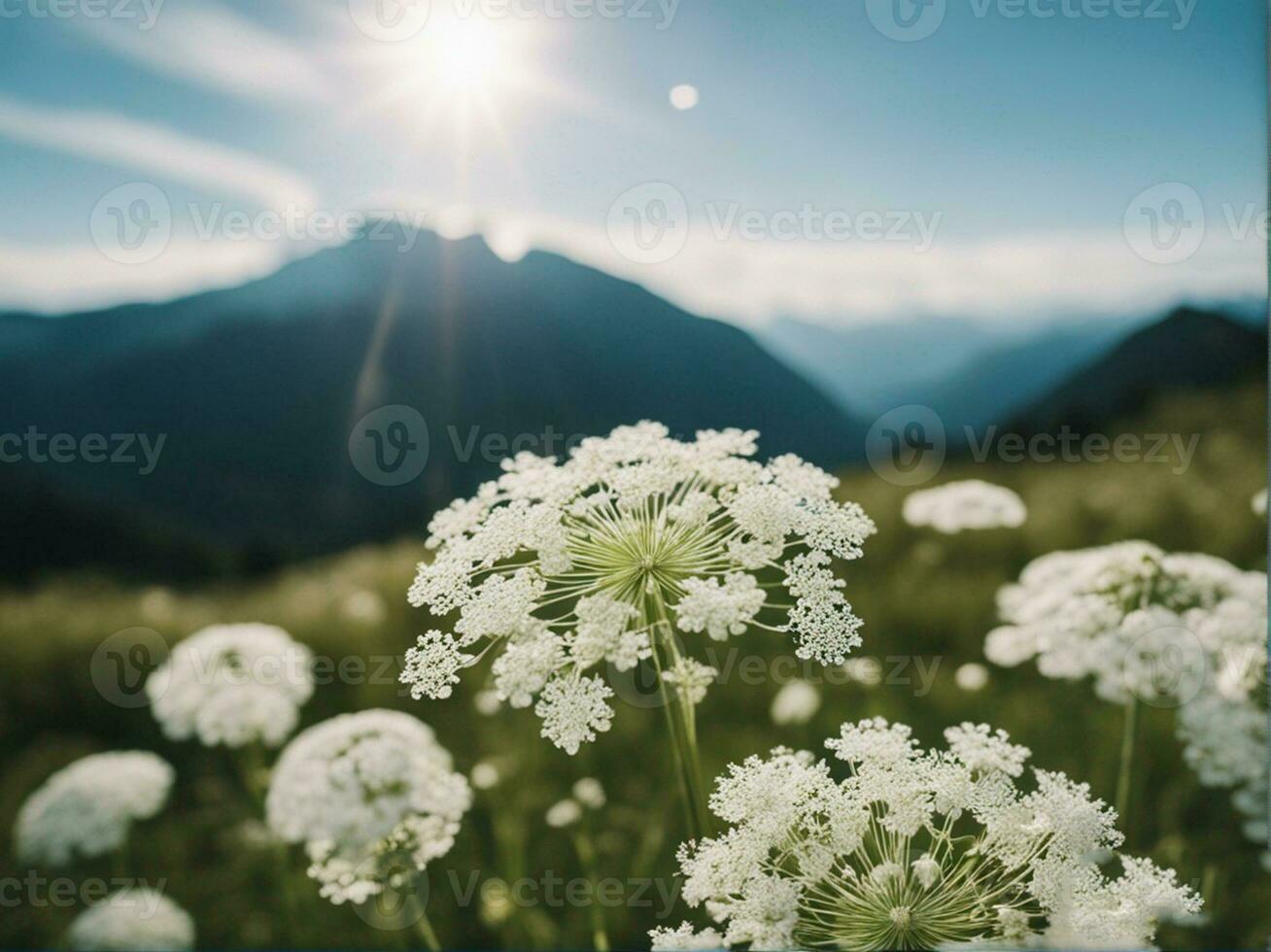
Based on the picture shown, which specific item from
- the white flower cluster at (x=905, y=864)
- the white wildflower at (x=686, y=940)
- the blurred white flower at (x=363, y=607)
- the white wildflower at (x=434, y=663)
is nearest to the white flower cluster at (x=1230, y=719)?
the white flower cluster at (x=905, y=864)

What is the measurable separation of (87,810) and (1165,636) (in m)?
2.06

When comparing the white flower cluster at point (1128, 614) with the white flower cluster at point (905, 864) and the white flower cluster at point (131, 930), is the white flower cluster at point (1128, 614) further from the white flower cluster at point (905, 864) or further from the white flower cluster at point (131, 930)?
the white flower cluster at point (131, 930)

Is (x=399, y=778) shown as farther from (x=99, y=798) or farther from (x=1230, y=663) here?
(x=1230, y=663)

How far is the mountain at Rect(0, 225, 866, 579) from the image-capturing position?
4.90 m

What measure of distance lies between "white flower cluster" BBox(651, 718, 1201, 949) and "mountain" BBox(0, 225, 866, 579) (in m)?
3.71

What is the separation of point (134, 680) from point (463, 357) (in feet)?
9.36

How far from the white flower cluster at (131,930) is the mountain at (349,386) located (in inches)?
115

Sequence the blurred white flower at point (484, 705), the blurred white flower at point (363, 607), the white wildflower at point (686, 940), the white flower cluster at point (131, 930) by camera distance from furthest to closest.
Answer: the blurred white flower at point (363, 607) < the blurred white flower at point (484, 705) < the white flower cluster at point (131, 930) < the white wildflower at point (686, 940)

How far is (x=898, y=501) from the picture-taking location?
3.77 metres

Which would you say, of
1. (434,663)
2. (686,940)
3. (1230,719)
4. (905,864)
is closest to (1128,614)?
(1230,719)

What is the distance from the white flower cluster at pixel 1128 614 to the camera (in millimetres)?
1318

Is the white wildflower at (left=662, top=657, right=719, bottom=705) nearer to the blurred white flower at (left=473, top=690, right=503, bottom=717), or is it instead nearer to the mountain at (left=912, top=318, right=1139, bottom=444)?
the blurred white flower at (left=473, top=690, right=503, bottom=717)

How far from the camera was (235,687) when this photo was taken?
5.53 feet

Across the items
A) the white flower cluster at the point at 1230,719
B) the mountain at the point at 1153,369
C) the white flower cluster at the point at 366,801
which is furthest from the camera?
the mountain at the point at 1153,369
